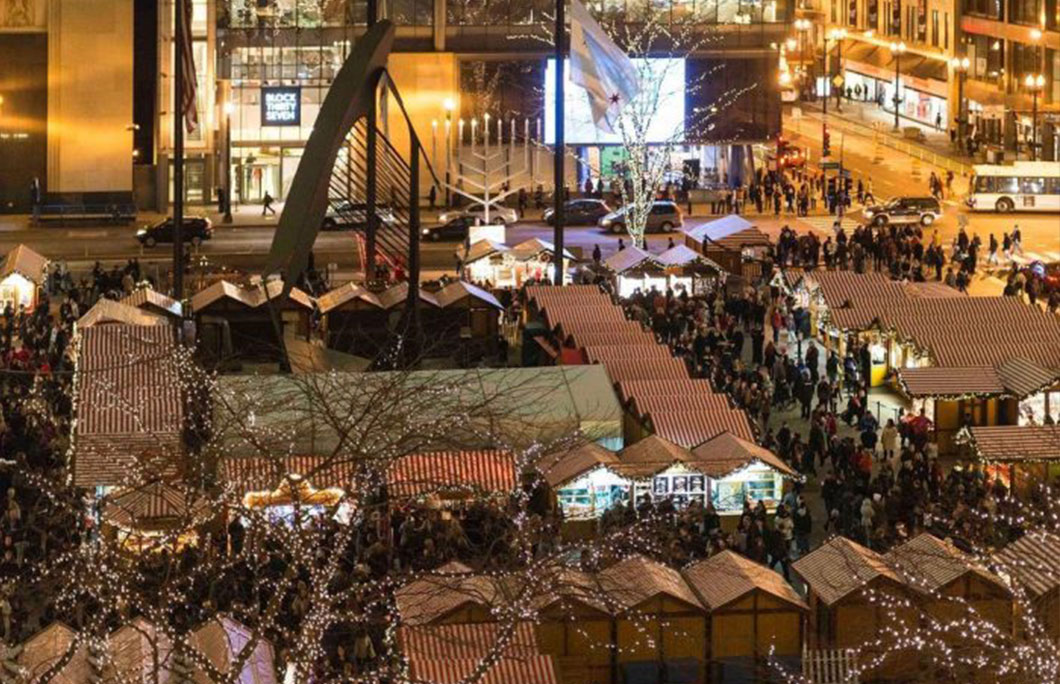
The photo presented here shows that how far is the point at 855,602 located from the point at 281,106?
47.5 m

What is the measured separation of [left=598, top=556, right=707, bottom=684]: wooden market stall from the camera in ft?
90.0

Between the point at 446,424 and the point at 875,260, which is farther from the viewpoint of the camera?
the point at 875,260

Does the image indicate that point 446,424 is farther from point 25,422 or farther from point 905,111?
point 905,111

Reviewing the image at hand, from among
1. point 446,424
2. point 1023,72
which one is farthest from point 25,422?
point 1023,72

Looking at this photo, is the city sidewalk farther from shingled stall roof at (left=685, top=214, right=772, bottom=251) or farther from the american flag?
the american flag

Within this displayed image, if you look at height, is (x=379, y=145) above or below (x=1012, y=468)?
above

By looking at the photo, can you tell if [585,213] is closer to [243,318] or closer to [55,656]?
[243,318]

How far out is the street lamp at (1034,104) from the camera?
275ft

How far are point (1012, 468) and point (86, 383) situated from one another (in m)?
13.8

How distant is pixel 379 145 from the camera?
2228 inches

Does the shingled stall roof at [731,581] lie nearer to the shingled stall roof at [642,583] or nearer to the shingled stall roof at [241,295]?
the shingled stall roof at [642,583]

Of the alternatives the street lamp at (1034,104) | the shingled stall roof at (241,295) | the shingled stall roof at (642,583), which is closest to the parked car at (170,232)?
the shingled stall roof at (241,295)

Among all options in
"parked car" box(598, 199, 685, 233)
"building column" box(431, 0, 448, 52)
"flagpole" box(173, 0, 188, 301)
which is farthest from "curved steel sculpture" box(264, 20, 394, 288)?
"building column" box(431, 0, 448, 52)

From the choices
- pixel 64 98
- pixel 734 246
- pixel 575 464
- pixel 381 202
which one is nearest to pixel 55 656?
pixel 575 464
